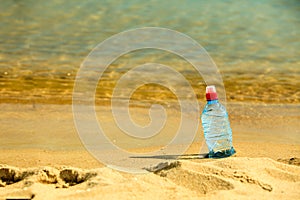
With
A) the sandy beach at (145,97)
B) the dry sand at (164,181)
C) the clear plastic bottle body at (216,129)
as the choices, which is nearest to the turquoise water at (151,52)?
the sandy beach at (145,97)

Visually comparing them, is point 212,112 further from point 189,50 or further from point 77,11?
point 77,11

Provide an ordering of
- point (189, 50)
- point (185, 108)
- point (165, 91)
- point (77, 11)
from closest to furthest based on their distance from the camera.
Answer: point (185, 108)
point (165, 91)
point (189, 50)
point (77, 11)

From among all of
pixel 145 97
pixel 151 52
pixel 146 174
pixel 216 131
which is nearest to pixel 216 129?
pixel 216 131

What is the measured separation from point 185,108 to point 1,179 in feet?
8.83

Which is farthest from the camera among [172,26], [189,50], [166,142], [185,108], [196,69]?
[172,26]

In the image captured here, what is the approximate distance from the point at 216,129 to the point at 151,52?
4570 mm

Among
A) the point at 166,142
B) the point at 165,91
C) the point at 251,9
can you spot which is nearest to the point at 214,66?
the point at 165,91

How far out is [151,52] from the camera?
8.35 metres

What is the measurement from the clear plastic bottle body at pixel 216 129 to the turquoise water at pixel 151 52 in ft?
6.06

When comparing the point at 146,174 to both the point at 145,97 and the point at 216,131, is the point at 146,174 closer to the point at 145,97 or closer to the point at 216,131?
the point at 216,131

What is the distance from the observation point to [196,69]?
23.9 feet

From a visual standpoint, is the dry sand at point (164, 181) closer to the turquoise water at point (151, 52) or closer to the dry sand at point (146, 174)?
the dry sand at point (146, 174)

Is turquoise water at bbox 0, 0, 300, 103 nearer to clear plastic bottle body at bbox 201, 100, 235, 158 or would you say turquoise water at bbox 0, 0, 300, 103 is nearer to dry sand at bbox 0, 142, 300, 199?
clear plastic bottle body at bbox 201, 100, 235, 158

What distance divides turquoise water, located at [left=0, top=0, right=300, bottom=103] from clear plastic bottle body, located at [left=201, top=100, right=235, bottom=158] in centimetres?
185
